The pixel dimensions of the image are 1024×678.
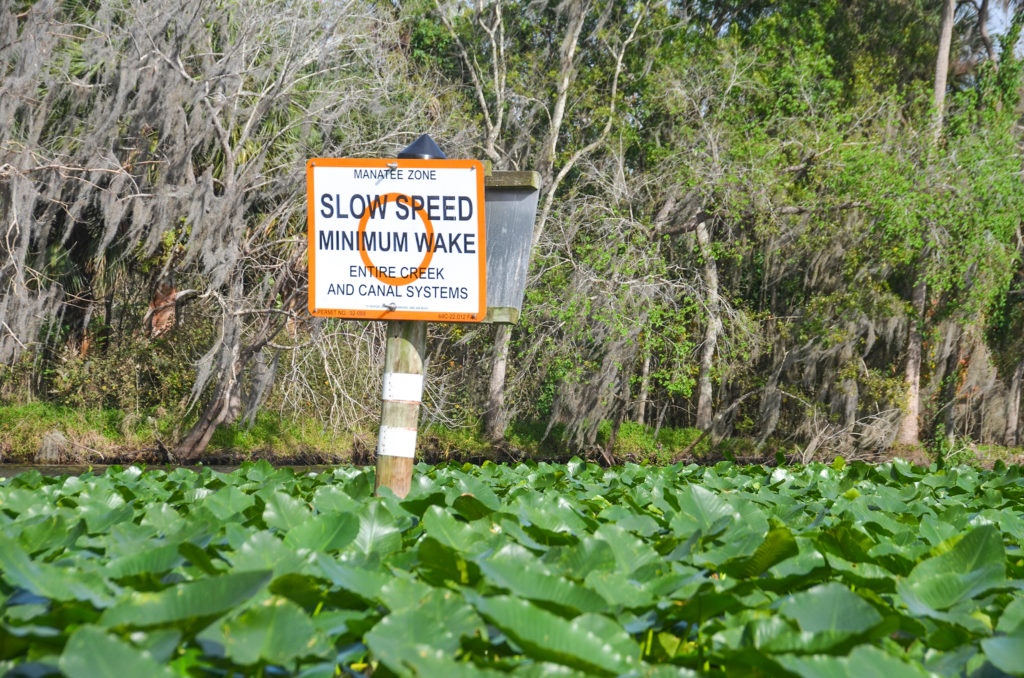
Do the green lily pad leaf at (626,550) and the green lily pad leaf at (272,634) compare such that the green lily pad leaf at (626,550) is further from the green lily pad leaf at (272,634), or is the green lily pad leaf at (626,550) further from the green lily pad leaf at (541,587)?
the green lily pad leaf at (272,634)

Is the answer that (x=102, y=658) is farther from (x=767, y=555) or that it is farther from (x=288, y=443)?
(x=288, y=443)

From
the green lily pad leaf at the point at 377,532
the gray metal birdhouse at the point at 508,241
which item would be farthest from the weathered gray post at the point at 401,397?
the green lily pad leaf at the point at 377,532

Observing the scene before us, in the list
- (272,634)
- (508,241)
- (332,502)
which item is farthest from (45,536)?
(508,241)

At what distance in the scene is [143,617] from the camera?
1011 millimetres

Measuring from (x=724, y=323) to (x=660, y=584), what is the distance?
15342 millimetres

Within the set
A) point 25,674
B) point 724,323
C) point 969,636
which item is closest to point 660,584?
point 969,636

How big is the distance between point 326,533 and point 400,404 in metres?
1.59

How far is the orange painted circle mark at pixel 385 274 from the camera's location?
3.13m

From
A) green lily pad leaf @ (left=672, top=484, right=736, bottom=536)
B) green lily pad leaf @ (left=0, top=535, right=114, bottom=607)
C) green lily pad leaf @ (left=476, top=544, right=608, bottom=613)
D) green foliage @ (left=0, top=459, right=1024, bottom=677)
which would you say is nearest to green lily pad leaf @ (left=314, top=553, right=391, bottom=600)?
green foliage @ (left=0, top=459, right=1024, bottom=677)

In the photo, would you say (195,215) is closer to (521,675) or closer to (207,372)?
(207,372)

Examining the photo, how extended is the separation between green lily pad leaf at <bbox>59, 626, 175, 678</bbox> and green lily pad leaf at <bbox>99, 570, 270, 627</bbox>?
13 centimetres

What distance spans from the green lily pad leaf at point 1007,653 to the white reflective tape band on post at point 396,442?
219cm

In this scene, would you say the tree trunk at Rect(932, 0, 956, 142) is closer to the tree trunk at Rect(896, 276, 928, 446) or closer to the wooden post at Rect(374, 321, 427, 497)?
the tree trunk at Rect(896, 276, 928, 446)

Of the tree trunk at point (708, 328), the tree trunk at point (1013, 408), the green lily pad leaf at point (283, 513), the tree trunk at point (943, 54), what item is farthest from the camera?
the tree trunk at point (1013, 408)
